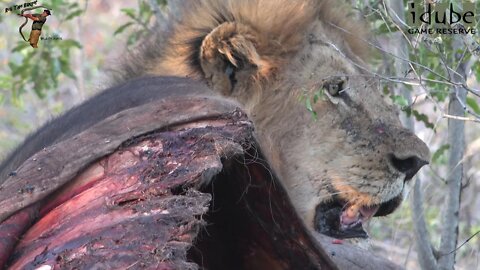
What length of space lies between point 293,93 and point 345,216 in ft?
2.05

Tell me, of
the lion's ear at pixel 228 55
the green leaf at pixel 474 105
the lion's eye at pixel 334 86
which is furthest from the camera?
the green leaf at pixel 474 105

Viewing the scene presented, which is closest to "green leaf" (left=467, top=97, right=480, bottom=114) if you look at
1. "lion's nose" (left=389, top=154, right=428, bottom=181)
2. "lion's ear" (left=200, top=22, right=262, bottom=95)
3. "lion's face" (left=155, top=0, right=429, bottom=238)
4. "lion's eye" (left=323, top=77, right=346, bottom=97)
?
"lion's face" (left=155, top=0, right=429, bottom=238)

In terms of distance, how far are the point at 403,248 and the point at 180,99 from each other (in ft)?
15.5

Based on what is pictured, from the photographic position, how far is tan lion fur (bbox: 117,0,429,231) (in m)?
3.96

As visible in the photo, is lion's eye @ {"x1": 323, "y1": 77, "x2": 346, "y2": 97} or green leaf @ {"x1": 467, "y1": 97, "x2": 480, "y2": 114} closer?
lion's eye @ {"x1": 323, "y1": 77, "x2": 346, "y2": 97}

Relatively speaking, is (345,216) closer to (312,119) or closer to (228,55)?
(312,119)

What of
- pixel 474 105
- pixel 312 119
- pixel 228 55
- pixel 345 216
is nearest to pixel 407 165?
pixel 345 216

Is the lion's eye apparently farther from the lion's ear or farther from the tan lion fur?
the lion's ear

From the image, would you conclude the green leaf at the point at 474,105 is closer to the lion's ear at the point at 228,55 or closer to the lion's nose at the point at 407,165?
the lion's nose at the point at 407,165

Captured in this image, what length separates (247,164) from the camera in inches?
104

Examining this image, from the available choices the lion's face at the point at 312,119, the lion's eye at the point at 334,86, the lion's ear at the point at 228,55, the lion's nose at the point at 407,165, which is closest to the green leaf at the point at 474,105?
the lion's face at the point at 312,119

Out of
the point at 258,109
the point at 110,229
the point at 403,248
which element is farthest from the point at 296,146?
the point at 403,248

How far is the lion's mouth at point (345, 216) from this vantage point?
3953mm

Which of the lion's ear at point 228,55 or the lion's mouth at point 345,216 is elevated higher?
the lion's ear at point 228,55
